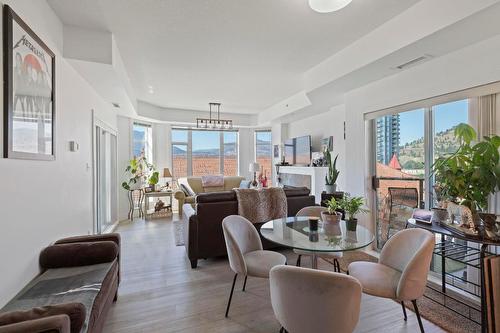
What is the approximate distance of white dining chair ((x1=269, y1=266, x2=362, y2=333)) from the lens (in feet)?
3.99

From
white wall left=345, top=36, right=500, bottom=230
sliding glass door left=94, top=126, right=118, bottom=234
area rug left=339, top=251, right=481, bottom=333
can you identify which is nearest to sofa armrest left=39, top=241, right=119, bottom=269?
sliding glass door left=94, top=126, right=118, bottom=234

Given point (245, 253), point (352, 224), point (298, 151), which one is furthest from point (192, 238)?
point (298, 151)

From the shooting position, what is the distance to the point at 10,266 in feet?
5.44

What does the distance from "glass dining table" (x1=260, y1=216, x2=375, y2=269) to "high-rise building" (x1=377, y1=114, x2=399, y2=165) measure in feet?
5.28

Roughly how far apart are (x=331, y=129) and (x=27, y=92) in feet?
16.1

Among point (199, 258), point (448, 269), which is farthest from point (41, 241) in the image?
point (448, 269)

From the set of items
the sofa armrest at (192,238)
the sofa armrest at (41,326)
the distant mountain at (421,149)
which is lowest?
the sofa armrest at (192,238)

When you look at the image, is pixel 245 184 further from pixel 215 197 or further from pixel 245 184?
pixel 215 197

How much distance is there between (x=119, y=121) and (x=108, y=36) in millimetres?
3276

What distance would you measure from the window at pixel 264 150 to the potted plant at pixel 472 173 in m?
5.81

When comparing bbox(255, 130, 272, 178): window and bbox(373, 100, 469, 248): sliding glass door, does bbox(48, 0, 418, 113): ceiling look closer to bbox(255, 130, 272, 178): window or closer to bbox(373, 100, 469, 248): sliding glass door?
bbox(373, 100, 469, 248): sliding glass door

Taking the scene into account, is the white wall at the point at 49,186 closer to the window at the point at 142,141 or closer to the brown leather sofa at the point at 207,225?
the brown leather sofa at the point at 207,225

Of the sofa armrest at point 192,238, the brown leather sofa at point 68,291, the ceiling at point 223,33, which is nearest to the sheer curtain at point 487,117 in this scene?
the ceiling at point 223,33

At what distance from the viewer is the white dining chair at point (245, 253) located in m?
2.02
